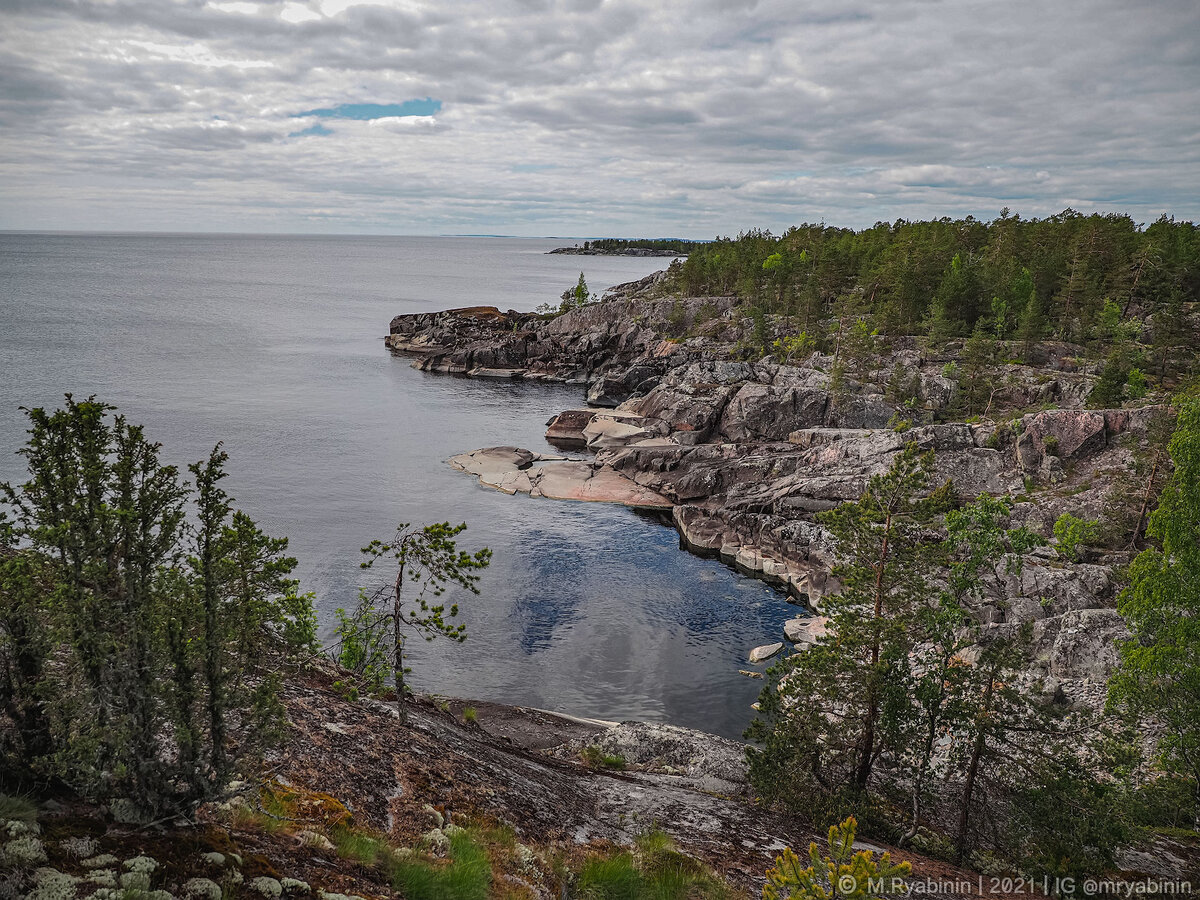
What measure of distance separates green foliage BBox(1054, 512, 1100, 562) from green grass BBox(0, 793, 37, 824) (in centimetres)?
4837

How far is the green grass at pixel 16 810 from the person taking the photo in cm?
882

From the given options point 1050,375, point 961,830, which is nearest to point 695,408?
point 1050,375

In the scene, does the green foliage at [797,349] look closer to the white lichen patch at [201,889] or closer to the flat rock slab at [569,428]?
the flat rock slab at [569,428]

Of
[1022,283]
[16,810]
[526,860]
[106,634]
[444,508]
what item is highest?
[1022,283]

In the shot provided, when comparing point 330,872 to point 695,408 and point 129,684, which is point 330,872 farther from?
point 695,408

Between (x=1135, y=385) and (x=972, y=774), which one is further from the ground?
(x=1135, y=385)

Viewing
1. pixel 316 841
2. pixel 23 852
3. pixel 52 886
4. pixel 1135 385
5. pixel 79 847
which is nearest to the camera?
pixel 52 886

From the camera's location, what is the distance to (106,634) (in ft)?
30.9

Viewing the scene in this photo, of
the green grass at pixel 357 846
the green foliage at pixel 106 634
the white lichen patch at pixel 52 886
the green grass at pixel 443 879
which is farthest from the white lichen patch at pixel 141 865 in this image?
A: the green grass at pixel 443 879

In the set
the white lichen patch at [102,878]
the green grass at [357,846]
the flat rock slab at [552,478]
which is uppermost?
the white lichen patch at [102,878]

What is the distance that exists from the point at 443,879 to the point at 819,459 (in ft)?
179

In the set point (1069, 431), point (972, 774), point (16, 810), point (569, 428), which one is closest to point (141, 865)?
point (16, 810)

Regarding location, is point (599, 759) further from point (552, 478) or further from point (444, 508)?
point (552, 478)

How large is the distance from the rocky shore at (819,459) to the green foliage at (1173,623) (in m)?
6.29
